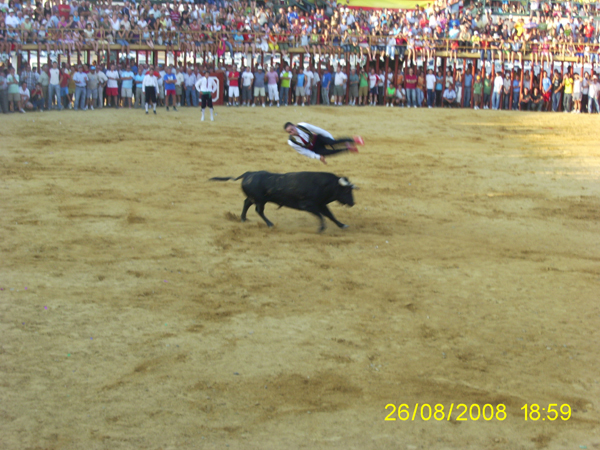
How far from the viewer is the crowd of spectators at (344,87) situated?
23078 millimetres

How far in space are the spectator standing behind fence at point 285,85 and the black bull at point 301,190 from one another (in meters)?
17.8

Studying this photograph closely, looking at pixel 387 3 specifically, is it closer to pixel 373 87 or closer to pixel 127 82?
pixel 373 87

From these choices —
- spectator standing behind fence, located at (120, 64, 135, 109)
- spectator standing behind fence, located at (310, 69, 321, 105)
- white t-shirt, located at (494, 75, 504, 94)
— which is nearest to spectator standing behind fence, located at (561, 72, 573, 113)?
white t-shirt, located at (494, 75, 504, 94)

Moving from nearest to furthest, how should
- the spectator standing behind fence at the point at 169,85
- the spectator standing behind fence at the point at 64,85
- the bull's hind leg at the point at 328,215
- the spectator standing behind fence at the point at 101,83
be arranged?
1. the bull's hind leg at the point at 328,215
2. the spectator standing behind fence at the point at 64,85
3. the spectator standing behind fence at the point at 101,83
4. the spectator standing behind fence at the point at 169,85

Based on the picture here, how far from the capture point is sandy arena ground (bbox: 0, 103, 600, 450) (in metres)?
4.24

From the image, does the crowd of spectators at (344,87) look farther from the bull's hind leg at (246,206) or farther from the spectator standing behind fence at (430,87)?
the bull's hind leg at (246,206)

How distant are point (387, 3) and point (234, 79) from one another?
1143 centimetres

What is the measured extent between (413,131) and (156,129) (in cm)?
810

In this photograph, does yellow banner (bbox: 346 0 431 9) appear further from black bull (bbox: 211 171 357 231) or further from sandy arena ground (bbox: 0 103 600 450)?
black bull (bbox: 211 171 357 231)

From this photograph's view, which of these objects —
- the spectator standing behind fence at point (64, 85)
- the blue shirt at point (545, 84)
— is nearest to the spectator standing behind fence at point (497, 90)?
the blue shirt at point (545, 84)

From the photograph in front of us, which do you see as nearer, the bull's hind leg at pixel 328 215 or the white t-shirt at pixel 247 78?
the bull's hind leg at pixel 328 215

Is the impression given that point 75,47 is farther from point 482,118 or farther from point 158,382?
point 158,382

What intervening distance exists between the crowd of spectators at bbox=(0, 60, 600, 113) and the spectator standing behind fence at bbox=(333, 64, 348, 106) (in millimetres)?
17

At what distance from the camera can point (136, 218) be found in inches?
368
